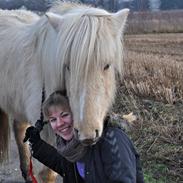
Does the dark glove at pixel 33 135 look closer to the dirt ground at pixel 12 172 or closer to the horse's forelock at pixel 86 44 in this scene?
the horse's forelock at pixel 86 44

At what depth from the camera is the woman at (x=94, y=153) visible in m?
2.46

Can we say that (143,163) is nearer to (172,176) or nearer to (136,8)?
(172,176)

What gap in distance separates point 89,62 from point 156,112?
10.6 ft

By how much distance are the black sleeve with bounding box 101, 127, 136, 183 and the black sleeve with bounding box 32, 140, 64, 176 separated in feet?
2.23

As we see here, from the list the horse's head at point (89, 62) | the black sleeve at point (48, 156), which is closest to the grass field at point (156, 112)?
the black sleeve at point (48, 156)

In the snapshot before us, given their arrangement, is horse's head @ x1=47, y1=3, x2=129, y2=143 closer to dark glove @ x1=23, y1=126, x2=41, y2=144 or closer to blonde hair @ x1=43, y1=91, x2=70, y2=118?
blonde hair @ x1=43, y1=91, x2=70, y2=118

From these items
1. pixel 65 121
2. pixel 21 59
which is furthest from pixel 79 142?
pixel 21 59

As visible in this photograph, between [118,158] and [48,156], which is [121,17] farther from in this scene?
[48,156]

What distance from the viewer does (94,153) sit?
8.46ft

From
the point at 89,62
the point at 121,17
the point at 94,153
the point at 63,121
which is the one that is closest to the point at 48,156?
the point at 63,121

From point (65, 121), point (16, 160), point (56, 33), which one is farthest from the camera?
point (16, 160)

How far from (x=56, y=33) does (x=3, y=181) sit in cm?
250

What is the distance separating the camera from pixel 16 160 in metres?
5.46

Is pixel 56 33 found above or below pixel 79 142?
above
